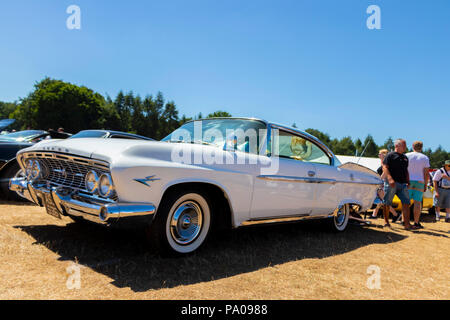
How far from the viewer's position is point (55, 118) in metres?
49.3

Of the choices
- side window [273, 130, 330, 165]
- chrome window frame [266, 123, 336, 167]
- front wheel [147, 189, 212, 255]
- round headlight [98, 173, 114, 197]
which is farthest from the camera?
side window [273, 130, 330, 165]

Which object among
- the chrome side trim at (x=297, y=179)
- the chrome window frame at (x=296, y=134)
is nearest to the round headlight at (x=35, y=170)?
the chrome side trim at (x=297, y=179)

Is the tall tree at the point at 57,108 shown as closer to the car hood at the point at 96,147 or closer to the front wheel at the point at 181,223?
the car hood at the point at 96,147

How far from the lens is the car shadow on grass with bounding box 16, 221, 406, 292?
2.69 m

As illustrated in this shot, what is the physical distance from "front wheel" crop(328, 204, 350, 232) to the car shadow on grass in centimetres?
21

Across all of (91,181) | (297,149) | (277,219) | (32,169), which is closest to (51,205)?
(91,181)

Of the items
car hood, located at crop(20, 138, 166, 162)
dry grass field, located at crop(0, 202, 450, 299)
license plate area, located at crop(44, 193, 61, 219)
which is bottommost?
dry grass field, located at crop(0, 202, 450, 299)

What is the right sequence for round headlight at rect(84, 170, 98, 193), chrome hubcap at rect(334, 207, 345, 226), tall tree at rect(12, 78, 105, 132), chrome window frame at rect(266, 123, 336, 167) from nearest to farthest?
1. round headlight at rect(84, 170, 98, 193)
2. chrome window frame at rect(266, 123, 336, 167)
3. chrome hubcap at rect(334, 207, 345, 226)
4. tall tree at rect(12, 78, 105, 132)

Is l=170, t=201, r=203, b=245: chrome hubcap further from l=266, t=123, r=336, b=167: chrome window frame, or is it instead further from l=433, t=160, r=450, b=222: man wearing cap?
l=433, t=160, r=450, b=222: man wearing cap

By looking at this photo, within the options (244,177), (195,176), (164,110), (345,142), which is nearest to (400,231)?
(244,177)

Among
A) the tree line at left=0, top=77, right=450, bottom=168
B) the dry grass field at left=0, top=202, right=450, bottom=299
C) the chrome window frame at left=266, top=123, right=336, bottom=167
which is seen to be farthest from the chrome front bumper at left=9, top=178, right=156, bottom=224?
the tree line at left=0, top=77, right=450, bottom=168

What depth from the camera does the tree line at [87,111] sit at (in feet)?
162

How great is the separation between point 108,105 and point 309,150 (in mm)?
62618

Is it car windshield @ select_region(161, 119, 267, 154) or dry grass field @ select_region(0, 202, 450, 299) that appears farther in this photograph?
car windshield @ select_region(161, 119, 267, 154)
